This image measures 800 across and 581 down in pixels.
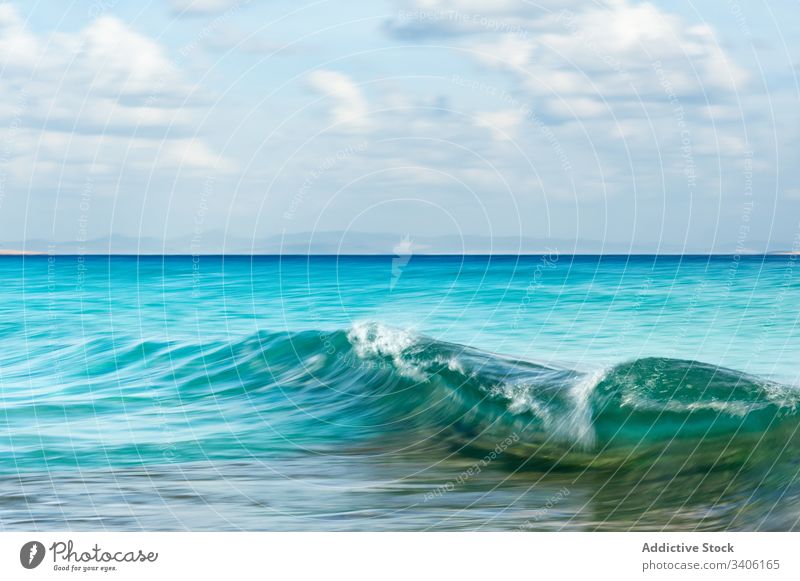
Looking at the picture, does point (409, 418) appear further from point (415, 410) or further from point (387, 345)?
point (387, 345)

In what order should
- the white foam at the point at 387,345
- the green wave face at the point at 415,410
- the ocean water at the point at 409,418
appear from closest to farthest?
the ocean water at the point at 409,418, the green wave face at the point at 415,410, the white foam at the point at 387,345

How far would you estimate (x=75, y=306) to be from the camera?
43.2m

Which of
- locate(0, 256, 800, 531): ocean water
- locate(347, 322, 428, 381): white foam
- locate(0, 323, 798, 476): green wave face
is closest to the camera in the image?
locate(0, 256, 800, 531): ocean water

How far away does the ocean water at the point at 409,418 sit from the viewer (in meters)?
14.2

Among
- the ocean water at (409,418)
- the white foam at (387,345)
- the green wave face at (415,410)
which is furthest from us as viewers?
the white foam at (387,345)

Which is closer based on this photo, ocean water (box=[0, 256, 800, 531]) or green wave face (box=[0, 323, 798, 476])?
ocean water (box=[0, 256, 800, 531])

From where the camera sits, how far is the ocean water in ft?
46.6

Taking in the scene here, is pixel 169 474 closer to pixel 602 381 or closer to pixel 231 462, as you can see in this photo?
pixel 231 462

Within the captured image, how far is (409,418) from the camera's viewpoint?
21266 millimetres

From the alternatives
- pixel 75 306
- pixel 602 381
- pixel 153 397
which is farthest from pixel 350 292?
pixel 602 381

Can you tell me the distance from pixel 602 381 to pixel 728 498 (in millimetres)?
6048

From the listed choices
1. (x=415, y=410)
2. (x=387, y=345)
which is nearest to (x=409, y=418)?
(x=415, y=410)
